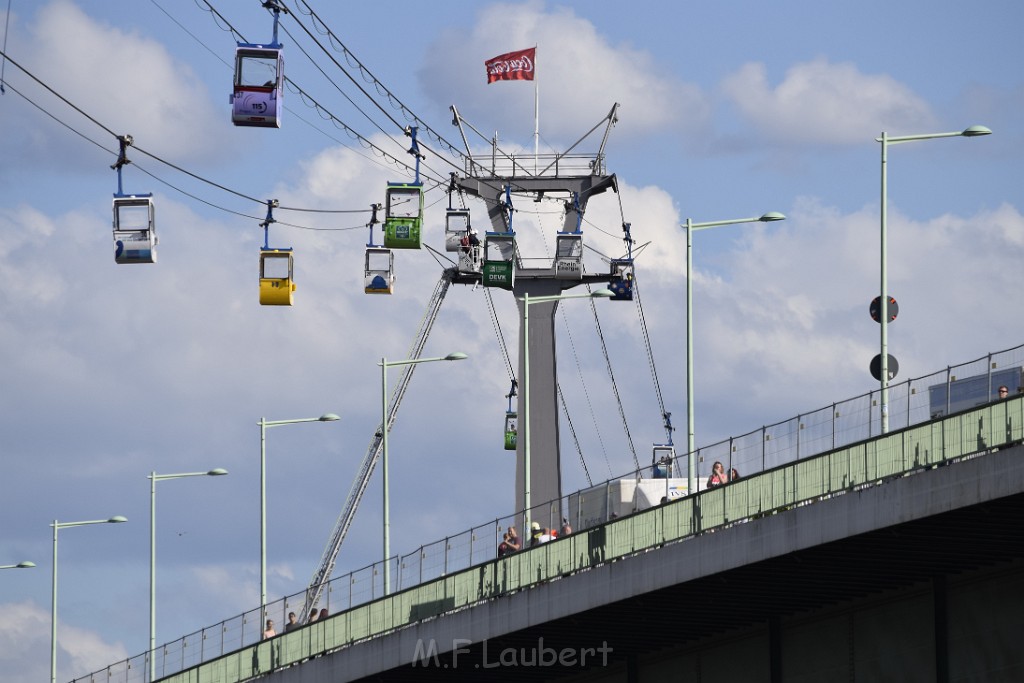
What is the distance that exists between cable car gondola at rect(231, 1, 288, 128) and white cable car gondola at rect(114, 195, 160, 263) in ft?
13.3

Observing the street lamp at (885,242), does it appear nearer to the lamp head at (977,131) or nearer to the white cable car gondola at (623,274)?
the lamp head at (977,131)

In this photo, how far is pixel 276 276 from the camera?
54.7m

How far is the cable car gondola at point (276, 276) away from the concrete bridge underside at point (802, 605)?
333 inches

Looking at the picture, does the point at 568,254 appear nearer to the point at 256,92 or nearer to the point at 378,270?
the point at 378,270

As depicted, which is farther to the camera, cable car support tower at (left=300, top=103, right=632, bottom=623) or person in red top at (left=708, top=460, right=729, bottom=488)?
cable car support tower at (left=300, top=103, right=632, bottom=623)

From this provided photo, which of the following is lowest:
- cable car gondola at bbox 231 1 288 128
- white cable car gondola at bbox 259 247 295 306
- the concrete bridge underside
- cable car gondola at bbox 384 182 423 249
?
the concrete bridge underside

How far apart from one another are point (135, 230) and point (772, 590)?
1514cm

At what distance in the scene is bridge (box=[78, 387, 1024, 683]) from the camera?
41000 millimetres

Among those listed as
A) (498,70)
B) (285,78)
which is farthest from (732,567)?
(498,70)

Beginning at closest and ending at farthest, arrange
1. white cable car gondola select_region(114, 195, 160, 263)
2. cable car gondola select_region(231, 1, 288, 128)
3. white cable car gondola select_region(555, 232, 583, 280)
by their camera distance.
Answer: cable car gondola select_region(231, 1, 288, 128)
white cable car gondola select_region(114, 195, 160, 263)
white cable car gondola select_region(555, 232, 583, 280)

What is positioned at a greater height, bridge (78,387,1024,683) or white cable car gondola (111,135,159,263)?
white cable car gondola (111,135,159,263)

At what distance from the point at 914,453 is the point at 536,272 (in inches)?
2189

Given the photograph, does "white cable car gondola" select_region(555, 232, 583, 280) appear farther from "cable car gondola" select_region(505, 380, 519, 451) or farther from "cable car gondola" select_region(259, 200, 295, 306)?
"cable car gondola" select_region(259, 200, 295, 306)

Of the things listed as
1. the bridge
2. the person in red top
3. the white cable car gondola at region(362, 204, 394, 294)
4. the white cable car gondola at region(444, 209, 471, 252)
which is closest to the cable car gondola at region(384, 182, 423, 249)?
the white cable car gondola at region(362, 204, 394, 294)
